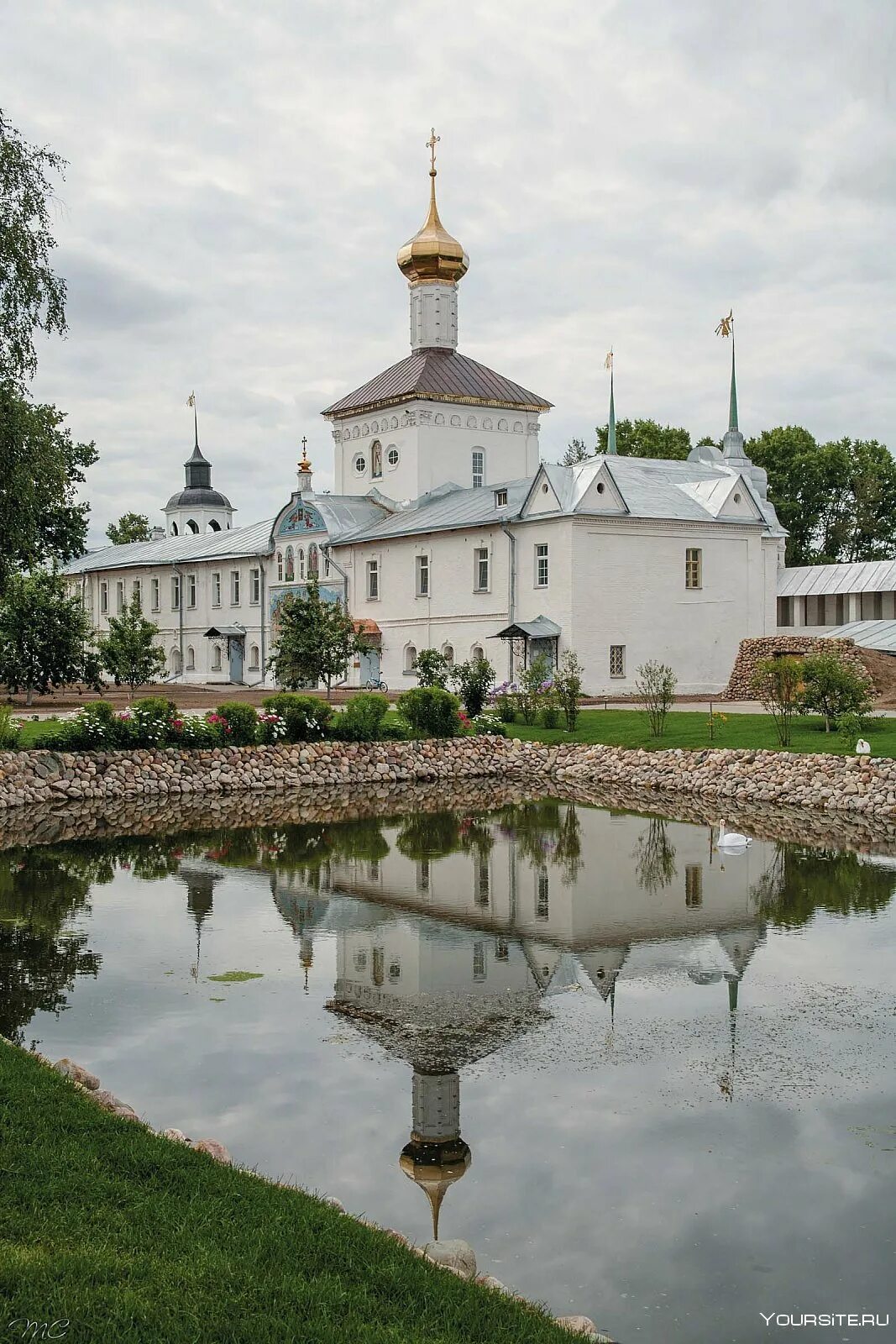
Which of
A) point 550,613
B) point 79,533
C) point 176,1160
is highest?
point 79,533

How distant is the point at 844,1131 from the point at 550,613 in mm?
31052

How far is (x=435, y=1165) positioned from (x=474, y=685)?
22.9m

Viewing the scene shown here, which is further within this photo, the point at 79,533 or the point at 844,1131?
the point at 79,533

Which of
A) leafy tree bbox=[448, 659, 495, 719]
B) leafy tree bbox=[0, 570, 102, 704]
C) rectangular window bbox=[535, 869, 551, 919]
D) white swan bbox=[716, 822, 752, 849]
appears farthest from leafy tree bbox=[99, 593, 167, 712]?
rectangular window bbox=[535, 869, 551, 919]

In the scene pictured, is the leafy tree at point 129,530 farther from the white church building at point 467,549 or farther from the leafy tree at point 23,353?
the leafy tree at point 23,353

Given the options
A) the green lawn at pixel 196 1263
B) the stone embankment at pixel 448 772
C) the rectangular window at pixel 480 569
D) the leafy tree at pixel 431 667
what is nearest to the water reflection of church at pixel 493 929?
the green lawn at pixel 196 1263

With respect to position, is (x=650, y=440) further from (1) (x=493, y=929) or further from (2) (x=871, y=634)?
(1) (x=493, y=929)

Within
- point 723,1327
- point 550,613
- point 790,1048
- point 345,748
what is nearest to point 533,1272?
point 723,1327

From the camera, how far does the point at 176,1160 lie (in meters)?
5.68

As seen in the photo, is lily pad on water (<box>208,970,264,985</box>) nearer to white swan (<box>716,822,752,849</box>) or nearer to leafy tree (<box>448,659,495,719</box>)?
white swan (<box>716,822,752,849</box>)

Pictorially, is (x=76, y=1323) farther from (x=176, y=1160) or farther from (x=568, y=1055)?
(x=568, y=1055)

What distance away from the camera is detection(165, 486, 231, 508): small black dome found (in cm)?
6950

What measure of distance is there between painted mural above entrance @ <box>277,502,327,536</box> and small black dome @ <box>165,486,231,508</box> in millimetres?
21690

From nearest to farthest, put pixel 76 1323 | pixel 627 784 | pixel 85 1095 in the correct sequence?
pixel 76 1323 < pixel 85 1095 < pixel 627 784
